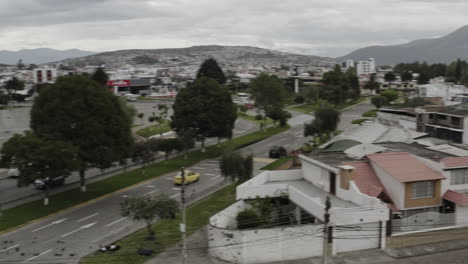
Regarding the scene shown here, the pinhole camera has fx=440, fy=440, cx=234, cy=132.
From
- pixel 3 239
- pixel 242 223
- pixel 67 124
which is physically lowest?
pixel 3 239

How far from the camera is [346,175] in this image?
1017 inches

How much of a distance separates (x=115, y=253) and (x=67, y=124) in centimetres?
1252

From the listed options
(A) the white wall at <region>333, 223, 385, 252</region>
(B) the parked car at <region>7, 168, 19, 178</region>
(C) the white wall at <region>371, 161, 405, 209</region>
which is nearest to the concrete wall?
Answer: (A) the white wall at <region>333, 223, 385, 252</region>

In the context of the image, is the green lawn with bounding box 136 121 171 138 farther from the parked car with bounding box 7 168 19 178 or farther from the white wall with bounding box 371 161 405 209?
the white wall with bounding box 371 161 405 209

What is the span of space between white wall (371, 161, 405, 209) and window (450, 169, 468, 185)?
4.04m

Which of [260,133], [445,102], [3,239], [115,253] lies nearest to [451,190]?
[115,253]

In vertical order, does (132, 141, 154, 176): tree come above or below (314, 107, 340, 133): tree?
below

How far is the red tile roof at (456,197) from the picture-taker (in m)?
24.7

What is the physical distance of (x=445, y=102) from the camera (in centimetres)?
6700

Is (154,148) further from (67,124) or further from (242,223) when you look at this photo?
(242,223)

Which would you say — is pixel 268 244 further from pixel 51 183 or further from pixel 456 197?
pixel 51 183

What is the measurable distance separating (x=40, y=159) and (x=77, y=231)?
6008mm

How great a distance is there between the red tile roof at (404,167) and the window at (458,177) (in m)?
1.35

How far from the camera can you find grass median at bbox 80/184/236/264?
22297mm
